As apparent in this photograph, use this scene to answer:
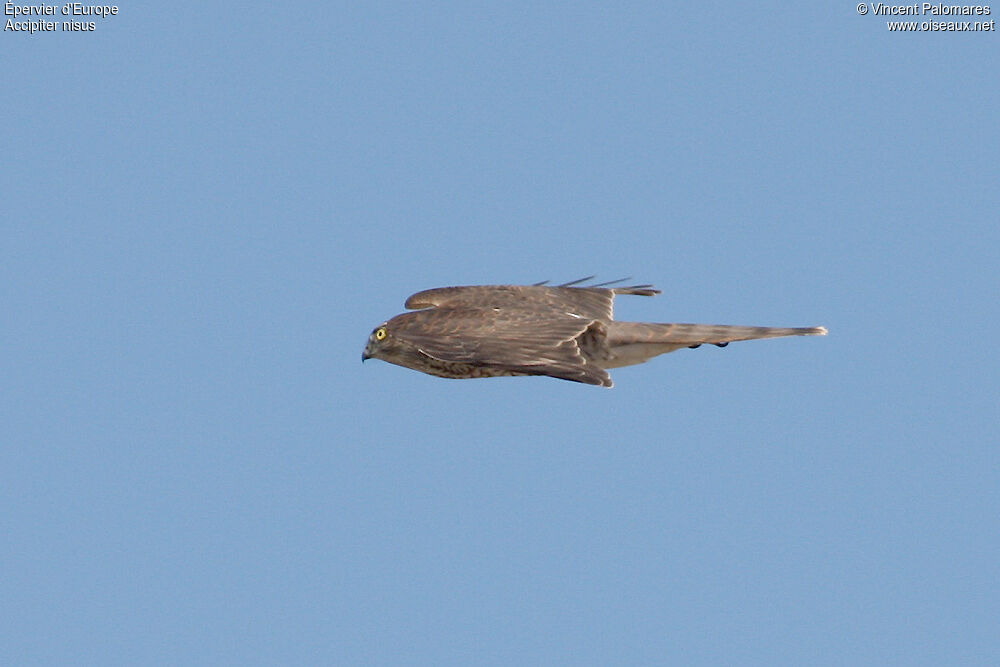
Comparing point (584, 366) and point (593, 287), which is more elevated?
point (593, 287)

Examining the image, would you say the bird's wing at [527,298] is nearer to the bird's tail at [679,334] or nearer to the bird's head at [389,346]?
the bird's tail at [679,334]

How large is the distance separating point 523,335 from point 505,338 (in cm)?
20

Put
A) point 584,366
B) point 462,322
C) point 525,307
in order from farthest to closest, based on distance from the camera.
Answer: point 525,307 → point 462,322 → point 584,366

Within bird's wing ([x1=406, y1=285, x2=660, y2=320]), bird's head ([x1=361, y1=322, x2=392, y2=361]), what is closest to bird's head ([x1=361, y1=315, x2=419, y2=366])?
bird's head ([x1=361, y1=322, x2=392, y2=361])

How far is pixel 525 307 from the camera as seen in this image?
1839 centimetres

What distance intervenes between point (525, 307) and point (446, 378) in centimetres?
154

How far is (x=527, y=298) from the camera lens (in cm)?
1872

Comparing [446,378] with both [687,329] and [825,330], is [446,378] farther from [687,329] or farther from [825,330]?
[825,330]

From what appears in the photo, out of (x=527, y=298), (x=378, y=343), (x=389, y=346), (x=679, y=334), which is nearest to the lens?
(x=389, y=346)

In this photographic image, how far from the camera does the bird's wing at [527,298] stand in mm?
18500

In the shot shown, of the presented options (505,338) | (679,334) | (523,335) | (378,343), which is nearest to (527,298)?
(679,334)

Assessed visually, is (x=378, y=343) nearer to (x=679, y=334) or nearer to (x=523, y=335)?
(x=523, y=335)

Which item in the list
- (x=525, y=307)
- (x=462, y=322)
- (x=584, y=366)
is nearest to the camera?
(x=584, y=366)

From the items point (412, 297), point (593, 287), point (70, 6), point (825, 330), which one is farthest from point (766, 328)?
point (70, 6)
